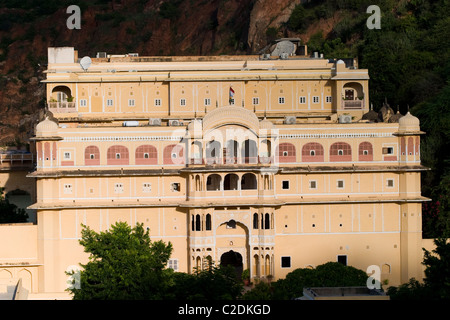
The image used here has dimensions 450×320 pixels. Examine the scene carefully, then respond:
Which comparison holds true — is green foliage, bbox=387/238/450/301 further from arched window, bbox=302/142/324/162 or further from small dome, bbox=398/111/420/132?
arched window, bbox=302/142/324/162

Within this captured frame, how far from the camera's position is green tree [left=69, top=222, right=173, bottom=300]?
57344mm

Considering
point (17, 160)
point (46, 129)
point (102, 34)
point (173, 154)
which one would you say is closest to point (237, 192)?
point (173, 154)

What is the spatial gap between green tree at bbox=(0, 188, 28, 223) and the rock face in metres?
57.7

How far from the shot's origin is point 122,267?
192 ft

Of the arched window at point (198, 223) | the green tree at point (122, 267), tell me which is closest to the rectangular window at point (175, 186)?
the arched window at point (198, 223)

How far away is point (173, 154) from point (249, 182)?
4748mm

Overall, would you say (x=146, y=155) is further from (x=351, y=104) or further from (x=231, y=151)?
(x=351, y=104)

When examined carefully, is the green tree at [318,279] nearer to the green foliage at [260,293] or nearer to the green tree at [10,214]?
the green foliage at [260,293]

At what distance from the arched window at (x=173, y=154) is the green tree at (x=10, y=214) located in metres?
14.1

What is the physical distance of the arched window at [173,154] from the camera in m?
67.8
